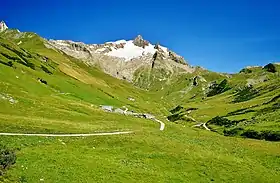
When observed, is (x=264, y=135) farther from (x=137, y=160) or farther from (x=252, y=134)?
(x=137, y=160)

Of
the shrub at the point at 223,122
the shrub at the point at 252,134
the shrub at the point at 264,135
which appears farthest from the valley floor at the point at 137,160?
the shrub at the point at 223,122

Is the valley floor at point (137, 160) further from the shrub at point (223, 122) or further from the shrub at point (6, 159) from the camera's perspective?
the shrub at point (223, 122)

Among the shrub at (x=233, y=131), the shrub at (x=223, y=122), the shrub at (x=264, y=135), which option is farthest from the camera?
the shrub at (x=223, y=122)

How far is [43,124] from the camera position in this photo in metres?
78.1

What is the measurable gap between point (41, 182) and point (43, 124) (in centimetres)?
3827

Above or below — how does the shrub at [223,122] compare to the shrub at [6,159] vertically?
above

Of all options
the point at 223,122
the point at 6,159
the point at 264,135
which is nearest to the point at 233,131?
the point at 264,135

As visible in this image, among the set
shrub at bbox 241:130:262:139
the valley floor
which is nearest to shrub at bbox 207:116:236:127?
shrub at bbox 241:130:262:139

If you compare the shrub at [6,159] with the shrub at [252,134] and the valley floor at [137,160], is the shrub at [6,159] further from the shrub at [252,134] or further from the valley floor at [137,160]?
the shrub at [252,134]

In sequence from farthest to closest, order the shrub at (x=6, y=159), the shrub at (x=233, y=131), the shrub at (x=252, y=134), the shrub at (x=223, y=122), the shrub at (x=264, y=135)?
the shrub at (x=223, y=122) < the shrub at (x=233, y=131) < the shrub at (x=252, y=134) < the shrub at (x=264, y=135) < the shrub at (x=6, y=159)

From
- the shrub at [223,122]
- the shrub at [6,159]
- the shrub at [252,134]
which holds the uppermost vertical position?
the shrub at [223,122]

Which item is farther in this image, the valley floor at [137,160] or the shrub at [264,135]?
the shrub at [264,135]

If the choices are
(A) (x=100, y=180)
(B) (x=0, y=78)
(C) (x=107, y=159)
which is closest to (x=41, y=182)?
(A) (x=100, y=180)

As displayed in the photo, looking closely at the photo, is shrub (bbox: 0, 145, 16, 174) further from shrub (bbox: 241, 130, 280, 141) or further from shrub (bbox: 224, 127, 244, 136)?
shrub (bbox: 224, 127, 244, 136)
